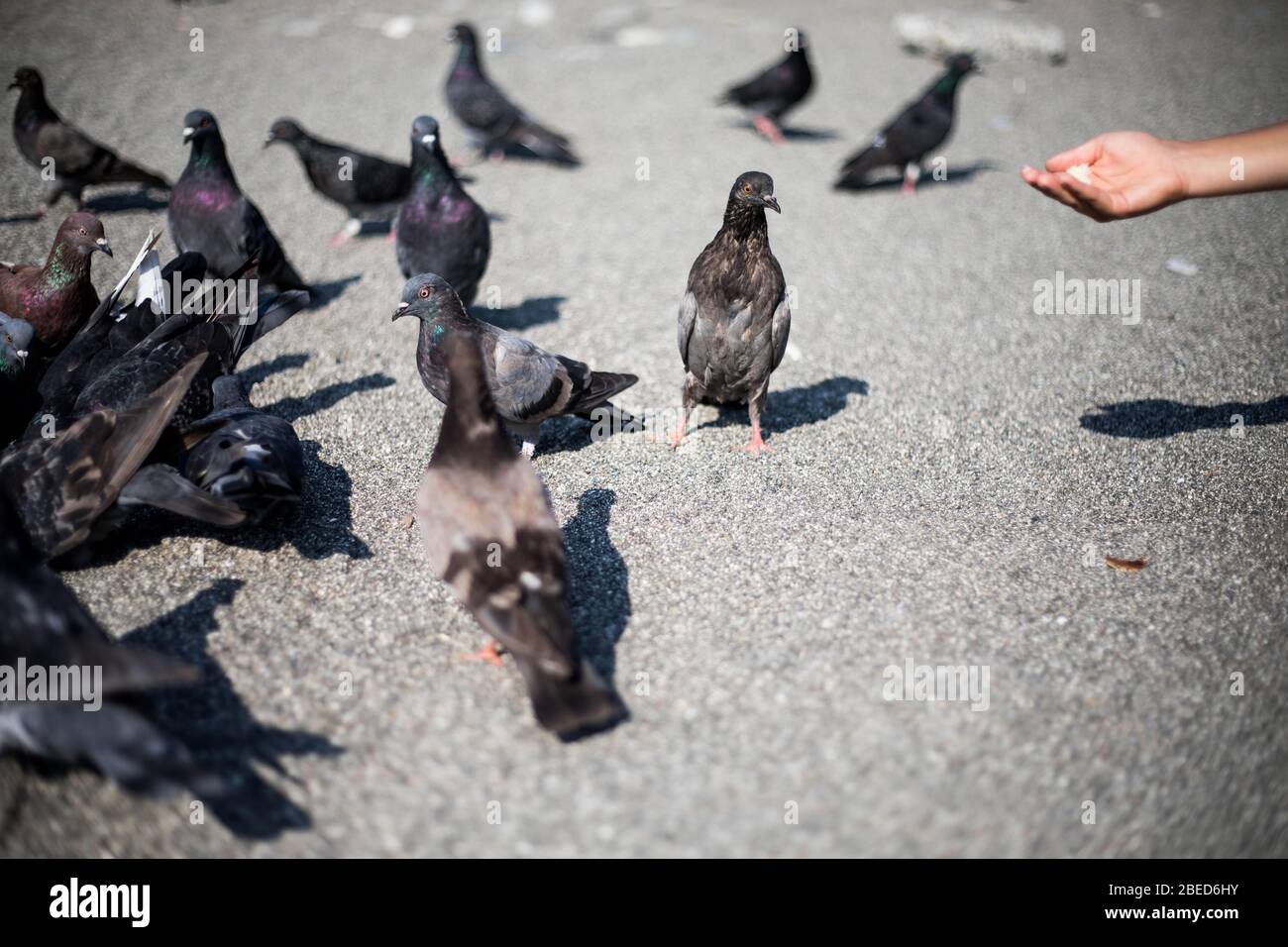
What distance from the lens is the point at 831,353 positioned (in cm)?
689

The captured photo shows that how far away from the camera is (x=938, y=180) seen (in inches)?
420

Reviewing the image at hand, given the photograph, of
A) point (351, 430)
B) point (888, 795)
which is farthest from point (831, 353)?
point (888, 795)

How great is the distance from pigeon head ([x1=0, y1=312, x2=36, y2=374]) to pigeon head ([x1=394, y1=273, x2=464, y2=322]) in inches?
85.1

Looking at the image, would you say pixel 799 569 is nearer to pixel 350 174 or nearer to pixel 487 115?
pixel 350 174

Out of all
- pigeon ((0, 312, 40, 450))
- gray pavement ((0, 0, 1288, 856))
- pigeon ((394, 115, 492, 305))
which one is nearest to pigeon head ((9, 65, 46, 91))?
gray pavement ((0, 0, 1288, 856))

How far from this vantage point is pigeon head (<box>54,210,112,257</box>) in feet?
18.8

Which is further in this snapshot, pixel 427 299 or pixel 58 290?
pixel 58 290

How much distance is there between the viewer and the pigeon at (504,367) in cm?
502

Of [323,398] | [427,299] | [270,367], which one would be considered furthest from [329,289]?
[427,299]

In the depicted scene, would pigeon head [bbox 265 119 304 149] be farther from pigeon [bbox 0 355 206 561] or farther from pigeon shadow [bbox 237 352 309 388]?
pigeon [bbox 0 355 206 561]

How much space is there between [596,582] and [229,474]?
1819 mm

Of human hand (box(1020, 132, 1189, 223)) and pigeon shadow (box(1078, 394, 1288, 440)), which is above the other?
human hand (box(1020, 132, 1189, 223))

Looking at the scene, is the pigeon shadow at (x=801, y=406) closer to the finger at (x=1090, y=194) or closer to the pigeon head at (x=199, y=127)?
the finger at (x=1090, y=194)

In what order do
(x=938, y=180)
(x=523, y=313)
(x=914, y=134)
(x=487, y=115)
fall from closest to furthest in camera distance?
1. (x=523, y=313)
2. (x=914, y=134)
3. (x=487, y=115)
4. (x=938, y=180)
